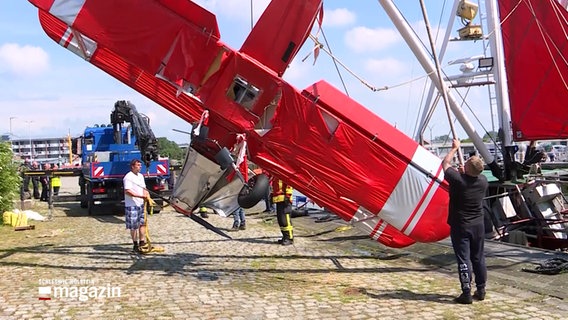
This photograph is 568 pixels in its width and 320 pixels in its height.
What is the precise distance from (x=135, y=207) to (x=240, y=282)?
3202mm

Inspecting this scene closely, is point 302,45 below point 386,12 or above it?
below

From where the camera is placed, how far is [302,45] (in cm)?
731

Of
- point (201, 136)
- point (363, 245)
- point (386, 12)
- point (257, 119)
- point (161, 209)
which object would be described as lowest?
point (161, 209)

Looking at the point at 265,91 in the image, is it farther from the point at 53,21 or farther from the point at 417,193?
the point at 53,21

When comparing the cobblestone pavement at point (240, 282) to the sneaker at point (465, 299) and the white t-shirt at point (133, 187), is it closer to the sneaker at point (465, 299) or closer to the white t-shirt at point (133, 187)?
the sneaker at point (465, 299)

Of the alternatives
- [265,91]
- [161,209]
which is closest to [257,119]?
[265,91]

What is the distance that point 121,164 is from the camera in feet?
56.6

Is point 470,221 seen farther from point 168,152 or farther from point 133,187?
point 168,152

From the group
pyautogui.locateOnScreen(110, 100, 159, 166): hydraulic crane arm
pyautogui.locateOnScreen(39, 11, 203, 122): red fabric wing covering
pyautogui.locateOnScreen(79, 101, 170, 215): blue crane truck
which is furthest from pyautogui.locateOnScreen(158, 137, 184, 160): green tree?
pyautogui.locateOnScreen(39, 11, 203, 122): red fabric wing covering

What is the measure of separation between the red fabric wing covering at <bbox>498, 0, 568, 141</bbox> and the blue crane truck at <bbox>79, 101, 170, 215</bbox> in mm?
Result: 10055

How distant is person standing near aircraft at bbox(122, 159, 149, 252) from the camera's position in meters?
9.62

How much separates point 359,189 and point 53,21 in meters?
5.09

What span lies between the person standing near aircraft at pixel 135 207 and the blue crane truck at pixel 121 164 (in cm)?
624

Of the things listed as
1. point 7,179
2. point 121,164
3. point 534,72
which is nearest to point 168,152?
point 121,164
